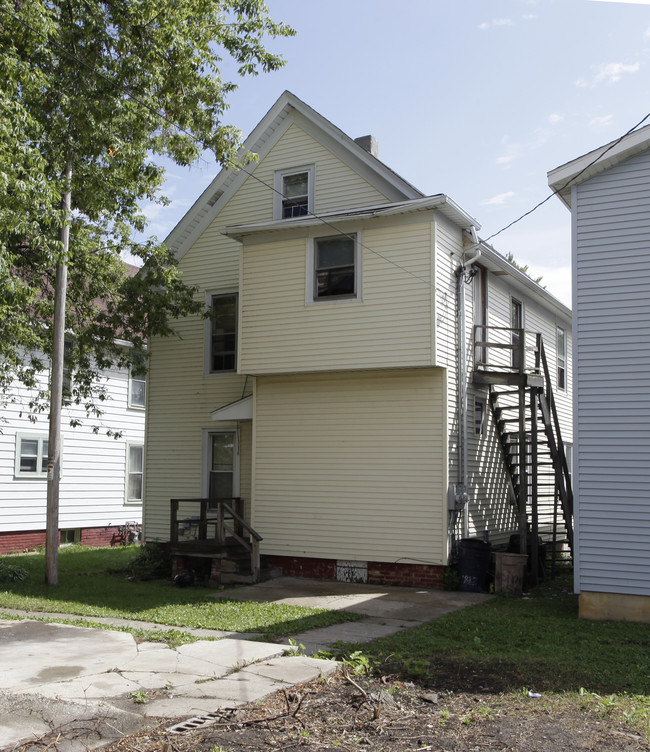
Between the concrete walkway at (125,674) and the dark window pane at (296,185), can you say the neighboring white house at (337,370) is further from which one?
the concrete walkway at (125,674)

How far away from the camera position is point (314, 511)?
48.0 ft

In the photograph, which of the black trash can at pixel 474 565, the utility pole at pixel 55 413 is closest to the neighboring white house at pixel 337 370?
the black trash can at pixel 474 565

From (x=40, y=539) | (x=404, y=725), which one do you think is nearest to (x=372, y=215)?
(x=404, y=725)

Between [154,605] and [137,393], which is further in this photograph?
[137,393]

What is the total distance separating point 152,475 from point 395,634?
906cm

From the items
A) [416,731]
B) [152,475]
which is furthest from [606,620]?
[152,475]

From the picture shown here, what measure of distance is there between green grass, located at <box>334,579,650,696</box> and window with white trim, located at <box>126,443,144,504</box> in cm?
1492

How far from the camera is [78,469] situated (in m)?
22.3

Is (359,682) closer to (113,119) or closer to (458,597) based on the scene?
(458,597)

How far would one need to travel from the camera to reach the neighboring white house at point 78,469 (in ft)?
66.6

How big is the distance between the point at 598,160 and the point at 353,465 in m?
6.68

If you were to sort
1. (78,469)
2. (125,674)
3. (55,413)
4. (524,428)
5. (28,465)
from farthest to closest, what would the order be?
(78,469) < (28,465) < (524,428) < (55,413) < (125,674)

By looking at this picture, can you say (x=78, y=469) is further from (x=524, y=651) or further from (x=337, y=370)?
(x=524, y=651)

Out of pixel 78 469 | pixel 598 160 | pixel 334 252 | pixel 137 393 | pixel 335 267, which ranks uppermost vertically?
pixel 598 160
